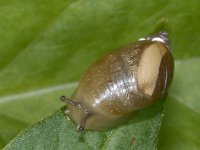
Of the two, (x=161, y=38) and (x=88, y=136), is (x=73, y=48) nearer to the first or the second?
(x=161, y=38)

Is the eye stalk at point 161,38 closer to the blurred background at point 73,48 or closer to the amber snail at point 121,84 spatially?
the amber snail at point 121,84

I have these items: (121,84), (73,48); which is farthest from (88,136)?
(73,48)

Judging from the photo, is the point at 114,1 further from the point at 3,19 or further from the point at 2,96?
the point at 2,96

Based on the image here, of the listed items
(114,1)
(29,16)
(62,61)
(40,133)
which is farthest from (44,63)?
(40,133)

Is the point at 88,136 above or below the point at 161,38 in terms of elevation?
below

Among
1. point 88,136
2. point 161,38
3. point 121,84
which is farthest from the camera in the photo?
point 161,38

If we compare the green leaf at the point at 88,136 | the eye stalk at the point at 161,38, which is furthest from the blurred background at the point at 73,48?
the green leaf at the point at 88,136
